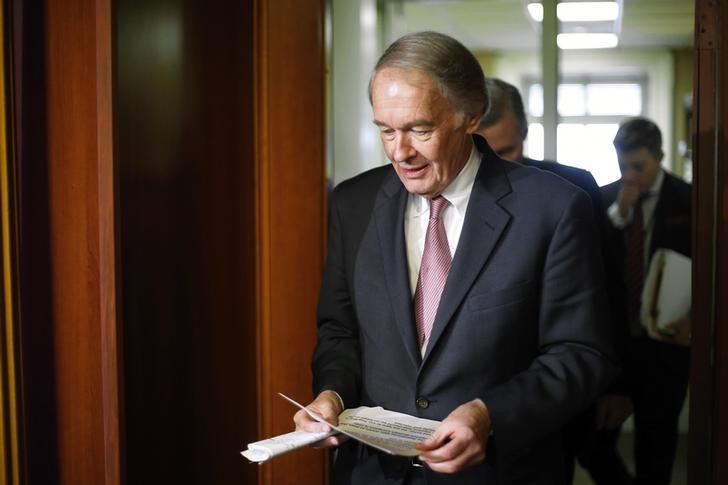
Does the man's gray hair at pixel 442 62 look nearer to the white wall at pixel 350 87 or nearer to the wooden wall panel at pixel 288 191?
the wooden wall panel at pixel 288 191

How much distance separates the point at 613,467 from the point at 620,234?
0.87m

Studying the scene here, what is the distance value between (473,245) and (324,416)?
43cm

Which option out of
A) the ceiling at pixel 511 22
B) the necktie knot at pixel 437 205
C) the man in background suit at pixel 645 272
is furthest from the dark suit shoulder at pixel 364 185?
the ceiling at pixel 511 22

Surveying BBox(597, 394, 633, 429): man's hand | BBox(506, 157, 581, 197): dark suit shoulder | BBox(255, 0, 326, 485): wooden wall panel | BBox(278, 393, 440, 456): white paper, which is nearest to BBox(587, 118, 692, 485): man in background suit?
BBox(597, 394, 633, 429): man's hand

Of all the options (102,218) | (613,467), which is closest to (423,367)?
(102,218)

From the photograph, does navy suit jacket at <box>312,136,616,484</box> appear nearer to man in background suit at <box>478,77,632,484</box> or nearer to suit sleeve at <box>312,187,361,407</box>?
suit sleeve at <box>312,187,361,407</box>

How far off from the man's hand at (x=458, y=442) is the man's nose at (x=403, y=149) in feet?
1.61

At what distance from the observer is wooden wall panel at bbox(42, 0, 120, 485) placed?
173 centimetres

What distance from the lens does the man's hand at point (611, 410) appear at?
270cm

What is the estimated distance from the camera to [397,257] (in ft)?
5.34

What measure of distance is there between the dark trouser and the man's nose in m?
1.74

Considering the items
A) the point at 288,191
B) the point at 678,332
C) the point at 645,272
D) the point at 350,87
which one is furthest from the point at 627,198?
the point at 288,191

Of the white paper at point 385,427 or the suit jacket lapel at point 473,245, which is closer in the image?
the white paper at point 385,427

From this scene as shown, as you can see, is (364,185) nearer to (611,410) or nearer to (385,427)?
(385,427)
